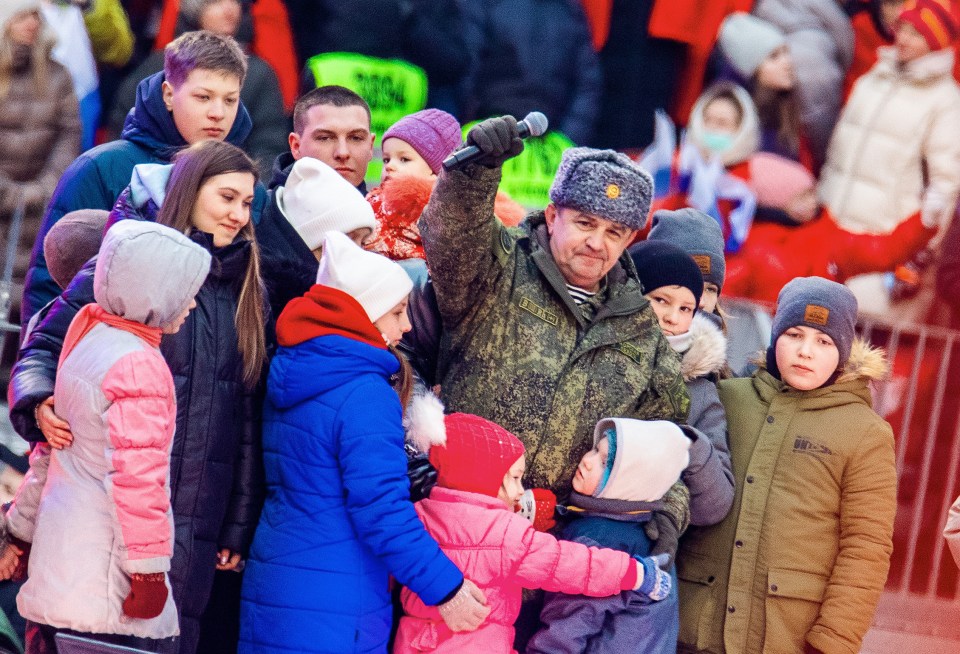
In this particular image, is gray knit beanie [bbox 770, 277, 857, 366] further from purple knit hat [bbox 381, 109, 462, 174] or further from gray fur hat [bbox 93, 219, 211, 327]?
gray fur hat [bbox 93, 219, 211, 327]

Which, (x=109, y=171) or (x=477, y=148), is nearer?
(x=477, y=148)

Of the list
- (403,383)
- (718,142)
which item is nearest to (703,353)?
(403,383)

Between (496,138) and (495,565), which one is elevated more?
(496,138)

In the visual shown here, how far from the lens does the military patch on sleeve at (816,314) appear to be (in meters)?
4.87

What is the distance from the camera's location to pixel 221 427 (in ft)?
13.7

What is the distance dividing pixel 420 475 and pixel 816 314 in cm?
149

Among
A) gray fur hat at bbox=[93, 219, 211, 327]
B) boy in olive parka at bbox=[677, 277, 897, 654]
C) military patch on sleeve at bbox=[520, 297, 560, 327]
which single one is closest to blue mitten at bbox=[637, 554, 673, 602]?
boy in olive parka at bbox=[677, 277, 897, 654]

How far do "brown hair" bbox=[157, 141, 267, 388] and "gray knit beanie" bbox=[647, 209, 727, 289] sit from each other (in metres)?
1.70

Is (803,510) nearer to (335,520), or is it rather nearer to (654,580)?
(654,580)

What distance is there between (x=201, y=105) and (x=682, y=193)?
417 cm

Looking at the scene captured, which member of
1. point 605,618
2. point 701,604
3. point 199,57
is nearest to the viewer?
point 605,618

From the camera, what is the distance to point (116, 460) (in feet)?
12.2

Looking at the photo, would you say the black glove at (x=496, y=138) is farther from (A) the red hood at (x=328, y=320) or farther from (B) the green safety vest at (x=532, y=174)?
(B) the green safety vest at (x=532, y=174)

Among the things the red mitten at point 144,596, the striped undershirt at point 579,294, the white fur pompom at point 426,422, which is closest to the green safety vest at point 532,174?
the striped undershirt at point 579,294
